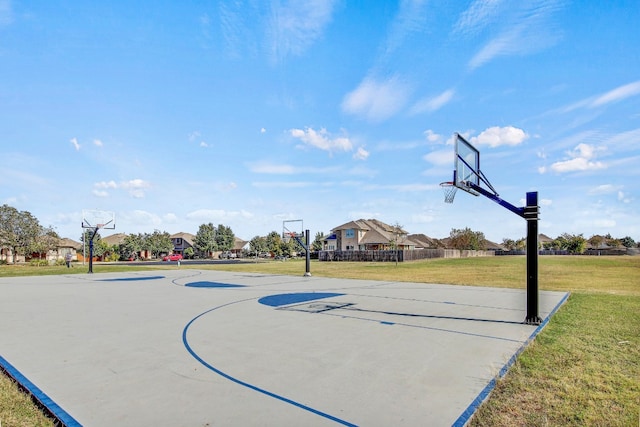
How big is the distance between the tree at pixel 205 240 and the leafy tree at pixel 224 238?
3.19 ft

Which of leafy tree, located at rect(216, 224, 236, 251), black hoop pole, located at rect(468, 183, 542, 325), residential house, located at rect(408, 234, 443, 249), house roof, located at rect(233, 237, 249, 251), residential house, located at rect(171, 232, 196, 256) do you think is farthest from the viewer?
house roof, located at rect(233, 237, 249, 251)

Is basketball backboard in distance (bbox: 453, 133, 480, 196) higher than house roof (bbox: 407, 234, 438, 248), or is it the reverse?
basketball backboard in distance (bbox: 453, 133, 480, 196)

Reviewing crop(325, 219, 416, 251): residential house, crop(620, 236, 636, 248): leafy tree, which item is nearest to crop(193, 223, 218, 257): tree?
crop(325, 219, 416, 251): residential house

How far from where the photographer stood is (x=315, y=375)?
4285 millimetres

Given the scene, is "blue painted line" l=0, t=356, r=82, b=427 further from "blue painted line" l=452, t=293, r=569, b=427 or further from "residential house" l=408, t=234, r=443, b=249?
"residential house" l=408, t=234, r=443, b=249

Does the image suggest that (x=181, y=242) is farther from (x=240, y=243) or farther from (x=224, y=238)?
(x=240, y=243)

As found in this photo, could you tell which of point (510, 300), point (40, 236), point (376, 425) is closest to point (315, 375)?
point (376, 425)

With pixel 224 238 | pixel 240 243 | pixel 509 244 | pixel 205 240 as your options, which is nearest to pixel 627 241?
pixel 509 244

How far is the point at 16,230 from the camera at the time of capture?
3956 cm

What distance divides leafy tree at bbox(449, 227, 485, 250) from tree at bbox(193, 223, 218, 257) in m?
45.6

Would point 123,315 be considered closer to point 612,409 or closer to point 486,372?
point 486,372

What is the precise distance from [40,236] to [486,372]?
49.8m

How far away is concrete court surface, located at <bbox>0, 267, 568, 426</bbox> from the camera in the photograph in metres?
3.32

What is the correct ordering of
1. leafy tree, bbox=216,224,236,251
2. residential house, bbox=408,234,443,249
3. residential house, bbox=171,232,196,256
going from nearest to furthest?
leafy tree, bbox=216,224,236,251 → residential house, bbox=408,234,443,249 → residential house, bbox=171,232,196,256
